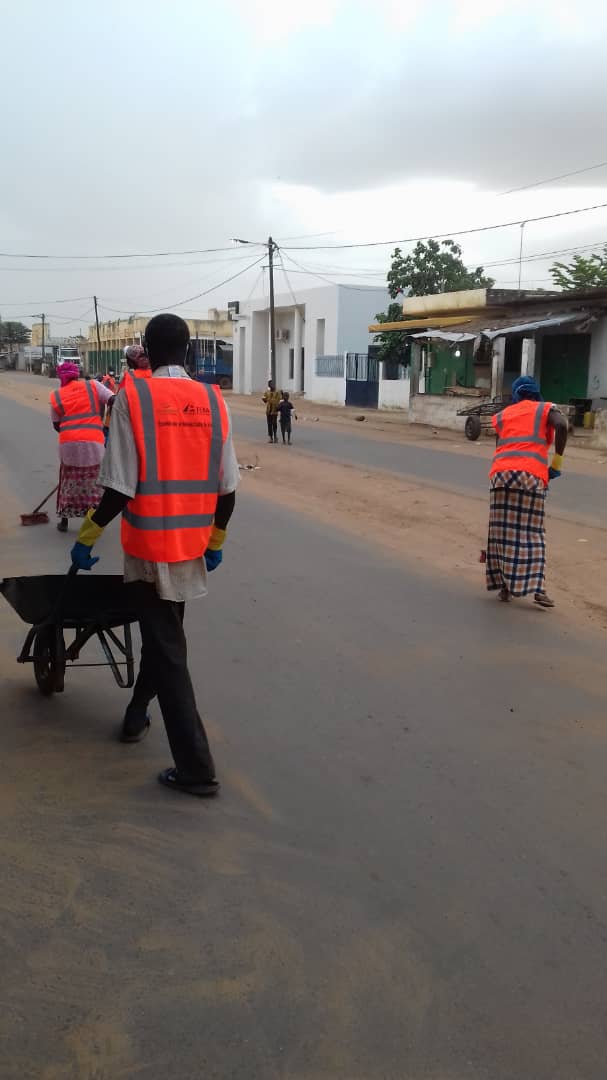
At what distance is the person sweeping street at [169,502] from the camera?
3.49 m

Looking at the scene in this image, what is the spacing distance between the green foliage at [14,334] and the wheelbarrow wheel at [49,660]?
121367 mm

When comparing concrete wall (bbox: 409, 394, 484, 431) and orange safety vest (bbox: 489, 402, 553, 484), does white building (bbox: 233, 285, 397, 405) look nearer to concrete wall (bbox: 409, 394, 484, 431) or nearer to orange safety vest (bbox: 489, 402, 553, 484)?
concrete wall (bbox: 409, 394, 484, 431)

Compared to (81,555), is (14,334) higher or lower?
higher

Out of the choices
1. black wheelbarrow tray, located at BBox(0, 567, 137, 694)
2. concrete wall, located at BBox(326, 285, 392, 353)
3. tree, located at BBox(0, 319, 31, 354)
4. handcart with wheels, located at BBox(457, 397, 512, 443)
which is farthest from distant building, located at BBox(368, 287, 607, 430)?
tree, located at BBox(0, 319, 31, 354)

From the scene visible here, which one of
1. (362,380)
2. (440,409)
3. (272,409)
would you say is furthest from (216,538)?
(362,380)

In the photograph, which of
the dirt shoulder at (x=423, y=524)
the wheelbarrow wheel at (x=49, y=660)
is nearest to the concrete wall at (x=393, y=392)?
the dirt shoulder at (x=423, y=524)

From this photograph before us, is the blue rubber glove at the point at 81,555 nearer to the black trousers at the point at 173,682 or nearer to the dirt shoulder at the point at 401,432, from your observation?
the black trousers at the point at 173,682

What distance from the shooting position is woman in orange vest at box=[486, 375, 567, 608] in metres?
6.64

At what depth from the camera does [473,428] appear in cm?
2328

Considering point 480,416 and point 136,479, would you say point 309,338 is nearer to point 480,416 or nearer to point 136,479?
point 480,416

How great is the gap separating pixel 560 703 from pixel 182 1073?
121 inches

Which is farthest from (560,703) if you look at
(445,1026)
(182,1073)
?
(182,1073)

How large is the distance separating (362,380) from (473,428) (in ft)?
55.6

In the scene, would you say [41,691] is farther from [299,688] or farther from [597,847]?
[597,847]
